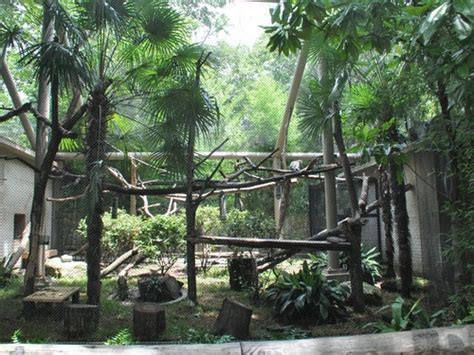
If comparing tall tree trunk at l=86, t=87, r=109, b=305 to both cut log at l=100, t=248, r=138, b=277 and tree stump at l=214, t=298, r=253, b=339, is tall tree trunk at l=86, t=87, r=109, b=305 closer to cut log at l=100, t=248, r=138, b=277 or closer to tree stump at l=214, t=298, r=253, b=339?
tree stump at l=214, t=298, r=253, b=339

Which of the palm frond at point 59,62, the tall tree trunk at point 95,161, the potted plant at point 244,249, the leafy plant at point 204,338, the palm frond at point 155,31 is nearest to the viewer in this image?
the leafy plant at point 204,338

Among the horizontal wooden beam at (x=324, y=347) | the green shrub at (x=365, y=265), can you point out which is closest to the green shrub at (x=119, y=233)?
the green shrub at (x=365, y=265)

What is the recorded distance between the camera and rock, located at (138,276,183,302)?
597 cm

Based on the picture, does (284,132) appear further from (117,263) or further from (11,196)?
(11,196)

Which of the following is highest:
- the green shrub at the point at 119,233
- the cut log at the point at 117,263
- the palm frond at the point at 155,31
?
the palm frond at the point at 155,31

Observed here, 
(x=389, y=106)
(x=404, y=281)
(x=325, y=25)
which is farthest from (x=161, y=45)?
(x=404, y=281)

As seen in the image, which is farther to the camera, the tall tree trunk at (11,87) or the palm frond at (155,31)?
the tall tree trunk at (11,87)

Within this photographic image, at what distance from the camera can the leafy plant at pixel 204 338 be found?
4086 millimetres

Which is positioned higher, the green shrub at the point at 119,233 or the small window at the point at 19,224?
the small window at the point at 19,224

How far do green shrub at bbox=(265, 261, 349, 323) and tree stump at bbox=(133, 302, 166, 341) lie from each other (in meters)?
1.53

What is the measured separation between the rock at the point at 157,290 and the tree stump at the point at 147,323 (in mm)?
1556

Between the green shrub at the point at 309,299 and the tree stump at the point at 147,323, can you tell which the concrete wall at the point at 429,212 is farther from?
the tree stump at the point at 147,323

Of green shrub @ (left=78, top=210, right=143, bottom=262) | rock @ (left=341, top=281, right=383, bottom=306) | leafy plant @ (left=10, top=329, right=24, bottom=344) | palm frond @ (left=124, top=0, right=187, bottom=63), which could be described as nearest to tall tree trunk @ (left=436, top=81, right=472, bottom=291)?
rock @ (left=341, top=281, right=383, bottom=306)

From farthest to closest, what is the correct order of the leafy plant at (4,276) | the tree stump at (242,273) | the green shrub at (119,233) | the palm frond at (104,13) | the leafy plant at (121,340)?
1. the green shrub at (119,233)
2. the leafy plant at (4,276)
3. the tree stump at (242,273)
4. the palm frond at (104,13)
5. the leafy plant at (121,340)
